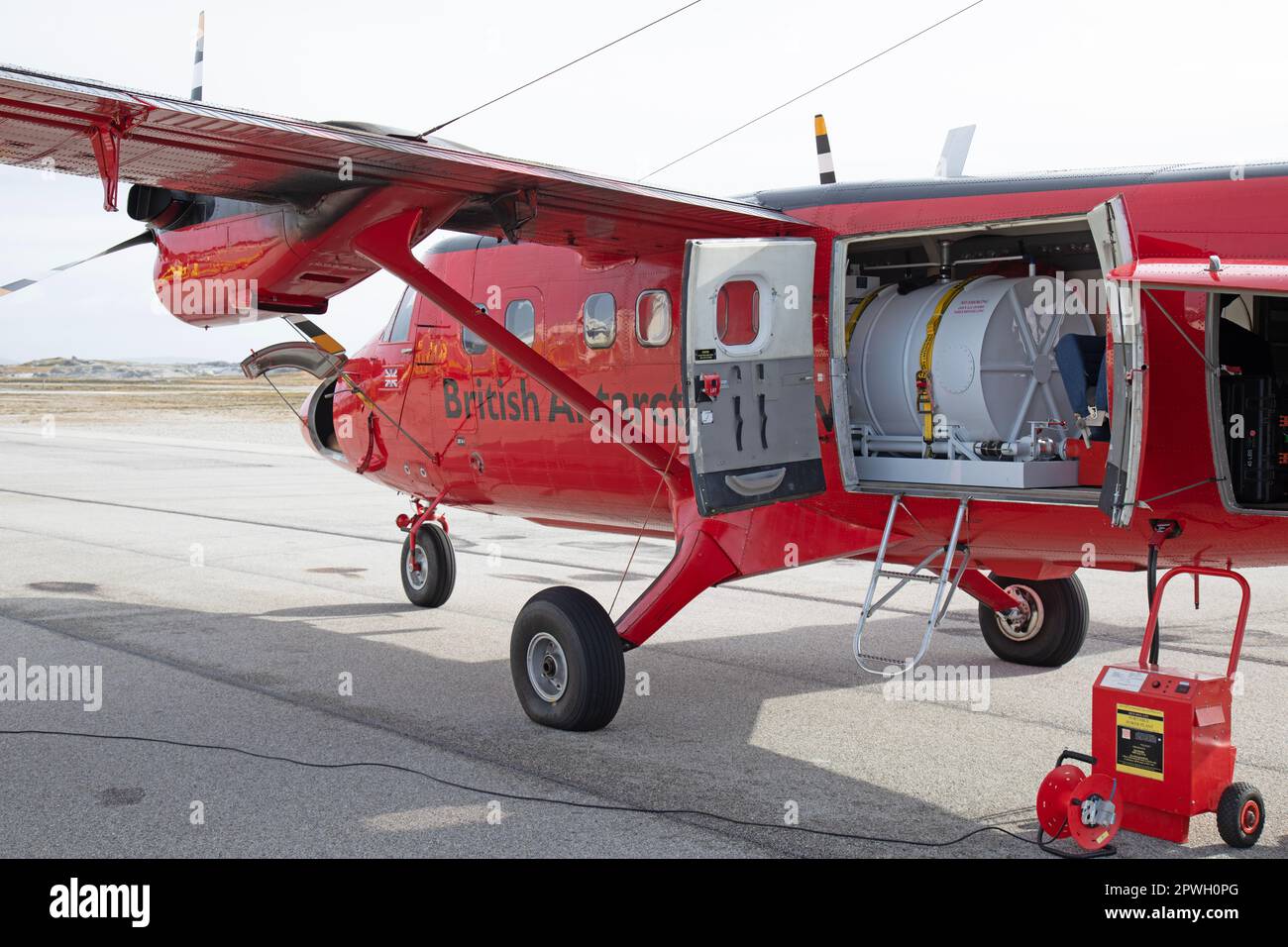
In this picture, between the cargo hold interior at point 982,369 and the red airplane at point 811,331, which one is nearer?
the red airplane at point 811,331

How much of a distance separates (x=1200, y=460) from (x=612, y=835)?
3.33m

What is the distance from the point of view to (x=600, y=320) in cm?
870

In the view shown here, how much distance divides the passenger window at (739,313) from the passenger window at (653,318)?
95 cm

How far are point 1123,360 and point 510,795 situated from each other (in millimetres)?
3572

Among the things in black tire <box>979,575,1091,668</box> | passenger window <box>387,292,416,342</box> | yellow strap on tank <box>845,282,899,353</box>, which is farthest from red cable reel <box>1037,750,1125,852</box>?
passenger window <box>387,292,416,342</box>

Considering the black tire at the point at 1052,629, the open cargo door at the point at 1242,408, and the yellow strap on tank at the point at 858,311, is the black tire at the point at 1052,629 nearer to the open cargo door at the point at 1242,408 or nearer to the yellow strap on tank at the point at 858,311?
the yellow strap on tank at the point at 858,311

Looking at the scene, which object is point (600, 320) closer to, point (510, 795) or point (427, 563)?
point (510, 795)

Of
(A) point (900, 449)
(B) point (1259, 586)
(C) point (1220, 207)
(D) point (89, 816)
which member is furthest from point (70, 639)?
(B) point (1259, 586)

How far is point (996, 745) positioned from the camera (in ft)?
23.7

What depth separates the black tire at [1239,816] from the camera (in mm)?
5508

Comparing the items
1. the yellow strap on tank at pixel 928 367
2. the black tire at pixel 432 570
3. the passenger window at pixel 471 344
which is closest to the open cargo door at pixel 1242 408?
the yellow strap on tank at pixel 928 367

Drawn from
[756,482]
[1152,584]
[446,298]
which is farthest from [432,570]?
[1152,584]

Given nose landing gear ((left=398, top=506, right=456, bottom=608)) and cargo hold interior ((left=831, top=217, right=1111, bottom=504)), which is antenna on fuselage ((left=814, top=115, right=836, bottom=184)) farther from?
nose landing gear ((left=398, top=506, right=456, bottom=608))
